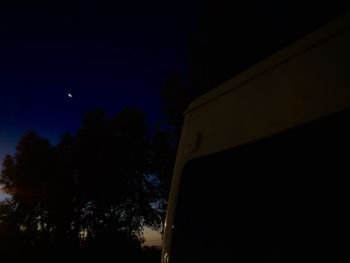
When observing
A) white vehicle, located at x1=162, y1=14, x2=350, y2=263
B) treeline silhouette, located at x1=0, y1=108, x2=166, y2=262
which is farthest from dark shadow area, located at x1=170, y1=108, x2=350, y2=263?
treeline silhouette, located at x1=0, y1=108, x2=166, y2=262

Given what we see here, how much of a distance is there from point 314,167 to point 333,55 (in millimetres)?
490

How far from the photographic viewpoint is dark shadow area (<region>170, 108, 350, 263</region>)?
1496 millimetres

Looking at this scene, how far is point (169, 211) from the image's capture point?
2.39 m

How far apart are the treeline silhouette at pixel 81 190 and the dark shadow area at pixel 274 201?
95.0 feet

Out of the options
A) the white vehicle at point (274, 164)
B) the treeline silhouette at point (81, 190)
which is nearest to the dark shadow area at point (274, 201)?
the white vehicle at point (274, 164)

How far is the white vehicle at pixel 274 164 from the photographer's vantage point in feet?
4.99

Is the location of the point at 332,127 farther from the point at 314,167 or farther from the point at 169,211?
the point at 169,211

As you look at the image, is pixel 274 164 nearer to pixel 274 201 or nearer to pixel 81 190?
pixel 274 201

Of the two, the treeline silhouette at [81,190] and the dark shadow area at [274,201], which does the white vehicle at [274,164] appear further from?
the treeline silhouette at [81,190]

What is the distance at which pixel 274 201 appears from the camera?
1.73m

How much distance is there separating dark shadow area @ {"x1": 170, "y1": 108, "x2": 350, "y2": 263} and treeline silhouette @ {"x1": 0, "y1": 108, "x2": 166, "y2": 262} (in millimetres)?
28955

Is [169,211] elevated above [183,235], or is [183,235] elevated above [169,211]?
[169,211]

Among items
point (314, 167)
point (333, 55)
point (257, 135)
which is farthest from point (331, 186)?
point (333, 55)

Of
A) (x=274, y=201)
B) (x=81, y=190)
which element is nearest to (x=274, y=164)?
(x=274, y=201)
